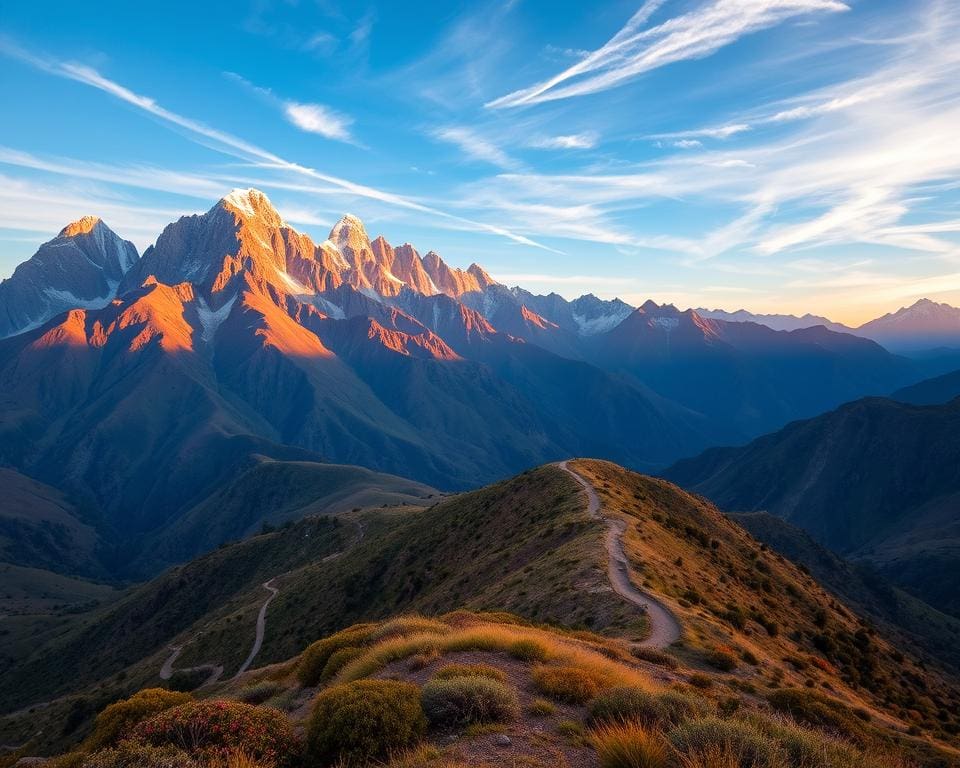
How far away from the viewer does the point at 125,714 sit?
16.5m

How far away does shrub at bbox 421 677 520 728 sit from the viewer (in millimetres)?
12719

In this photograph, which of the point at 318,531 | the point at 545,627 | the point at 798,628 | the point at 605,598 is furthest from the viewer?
the point at 318,531

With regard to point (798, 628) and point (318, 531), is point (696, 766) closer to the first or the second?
point (798, 628)

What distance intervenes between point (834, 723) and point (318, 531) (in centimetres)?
12529

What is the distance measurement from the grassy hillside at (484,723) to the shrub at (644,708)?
33 mm

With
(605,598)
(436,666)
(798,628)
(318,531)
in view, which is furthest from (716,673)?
(318,531)

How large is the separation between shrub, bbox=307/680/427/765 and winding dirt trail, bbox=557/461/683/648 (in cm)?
1693

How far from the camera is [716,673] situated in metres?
24.2

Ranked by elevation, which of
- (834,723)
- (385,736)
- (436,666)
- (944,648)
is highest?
(385,736)

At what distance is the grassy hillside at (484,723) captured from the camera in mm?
10219

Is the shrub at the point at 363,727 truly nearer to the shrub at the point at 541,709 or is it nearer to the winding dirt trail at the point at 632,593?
the shrub at the point at 541,709

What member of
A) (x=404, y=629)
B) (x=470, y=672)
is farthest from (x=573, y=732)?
(x=404, y=629)

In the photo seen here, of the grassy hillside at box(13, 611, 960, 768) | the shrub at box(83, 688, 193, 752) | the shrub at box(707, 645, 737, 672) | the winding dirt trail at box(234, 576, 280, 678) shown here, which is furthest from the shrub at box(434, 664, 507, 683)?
the winding dirt trail at box(234, 576, 280, 678)

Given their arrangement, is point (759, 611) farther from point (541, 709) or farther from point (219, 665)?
point (219, 665)
